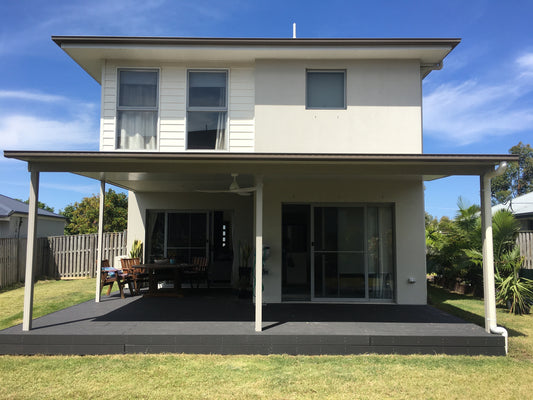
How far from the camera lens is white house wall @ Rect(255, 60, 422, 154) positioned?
8961 mm

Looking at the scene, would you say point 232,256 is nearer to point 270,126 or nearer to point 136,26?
point 270,126

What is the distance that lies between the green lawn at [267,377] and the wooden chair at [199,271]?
487 centimetres

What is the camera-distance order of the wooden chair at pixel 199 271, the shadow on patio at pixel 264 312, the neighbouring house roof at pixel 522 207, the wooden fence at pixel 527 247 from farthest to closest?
the neighbouring house roof at pixel 522 207
the wooden fence at pixel 527 247
the wooden chair at pixel 199 271
the shadow on patio at pixel 264 312

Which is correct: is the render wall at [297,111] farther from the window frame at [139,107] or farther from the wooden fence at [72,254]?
the wooden fence at [72,254]

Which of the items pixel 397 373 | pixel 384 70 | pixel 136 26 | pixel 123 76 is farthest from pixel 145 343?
pixel 136 26

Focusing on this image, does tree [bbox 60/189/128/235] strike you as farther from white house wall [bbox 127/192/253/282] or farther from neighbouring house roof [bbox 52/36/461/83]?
neighbouring house roof [bbox 52/36/461/83]

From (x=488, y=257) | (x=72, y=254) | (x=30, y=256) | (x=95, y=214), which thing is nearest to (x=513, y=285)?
(x=488, y=257)

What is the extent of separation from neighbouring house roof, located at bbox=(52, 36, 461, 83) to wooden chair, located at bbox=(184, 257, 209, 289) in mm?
5369

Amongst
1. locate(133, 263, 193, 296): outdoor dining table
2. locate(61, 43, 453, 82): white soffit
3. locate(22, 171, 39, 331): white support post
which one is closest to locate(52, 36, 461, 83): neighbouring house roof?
locate(61, 43, 453, 82): white soffit

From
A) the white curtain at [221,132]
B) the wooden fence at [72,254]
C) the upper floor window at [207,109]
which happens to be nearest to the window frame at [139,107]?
the upper floor window at [207,109]

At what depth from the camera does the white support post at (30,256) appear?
6293mm

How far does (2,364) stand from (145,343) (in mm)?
1886

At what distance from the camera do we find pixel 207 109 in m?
9.14

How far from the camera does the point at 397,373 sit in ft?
17.4
